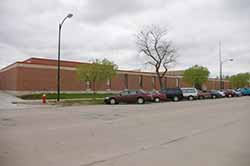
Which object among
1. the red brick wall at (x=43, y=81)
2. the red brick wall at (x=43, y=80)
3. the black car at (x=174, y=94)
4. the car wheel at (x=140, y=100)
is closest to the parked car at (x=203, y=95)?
the black car at (x=174, y=94)

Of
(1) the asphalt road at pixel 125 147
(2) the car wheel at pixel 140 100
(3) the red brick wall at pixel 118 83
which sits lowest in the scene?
(1) the asphalt road at pixel 125 147

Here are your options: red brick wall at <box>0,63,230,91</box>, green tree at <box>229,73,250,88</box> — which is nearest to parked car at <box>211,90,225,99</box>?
red brick wall at <box>0,63,230,91</box>

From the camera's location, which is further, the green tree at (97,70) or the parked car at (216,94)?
the parked car at (216,94)

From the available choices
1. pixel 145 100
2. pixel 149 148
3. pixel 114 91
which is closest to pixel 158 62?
pixel 114 91

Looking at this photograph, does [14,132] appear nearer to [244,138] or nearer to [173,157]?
[173,157]

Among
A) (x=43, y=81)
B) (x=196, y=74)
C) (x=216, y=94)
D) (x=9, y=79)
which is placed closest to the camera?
(x=43, y=81)

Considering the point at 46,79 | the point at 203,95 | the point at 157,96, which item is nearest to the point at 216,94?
the point at 203,95

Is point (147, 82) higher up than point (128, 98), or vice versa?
point (147, 82)

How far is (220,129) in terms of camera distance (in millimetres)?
11047

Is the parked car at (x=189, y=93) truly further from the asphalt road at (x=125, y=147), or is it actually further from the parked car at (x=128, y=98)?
the asphalt road at (x=125, y=147)

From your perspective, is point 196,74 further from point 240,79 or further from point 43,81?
point 43,81

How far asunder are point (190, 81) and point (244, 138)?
6428cm

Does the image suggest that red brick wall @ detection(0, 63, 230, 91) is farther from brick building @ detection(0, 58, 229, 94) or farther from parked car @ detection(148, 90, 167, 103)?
parked car @ detection(148, 90, 167, 103)

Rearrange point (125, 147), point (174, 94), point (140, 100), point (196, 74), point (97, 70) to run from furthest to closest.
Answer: point (196, 74) → point (174, 94) → point (97, 70) → point (140, 100) → point (125, 147)
